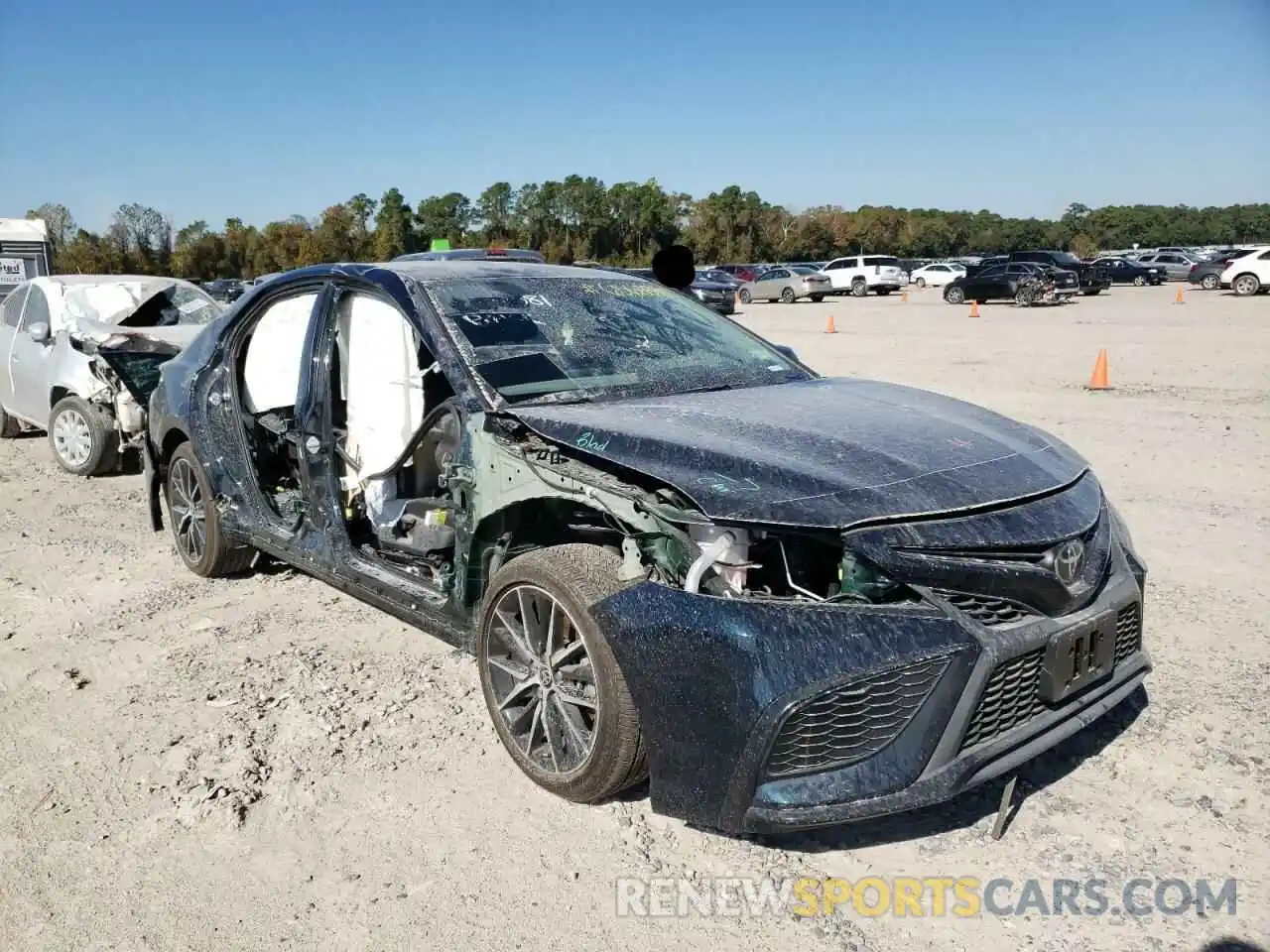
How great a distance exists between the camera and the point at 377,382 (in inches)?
177

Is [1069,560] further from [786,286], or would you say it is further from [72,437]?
[786,286]

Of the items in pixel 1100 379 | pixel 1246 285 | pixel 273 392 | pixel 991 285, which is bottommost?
pixel 1100 379

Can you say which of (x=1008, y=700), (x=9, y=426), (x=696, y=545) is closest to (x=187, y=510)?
(x=696, y=545)

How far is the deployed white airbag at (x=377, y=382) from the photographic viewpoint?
14.4 ft

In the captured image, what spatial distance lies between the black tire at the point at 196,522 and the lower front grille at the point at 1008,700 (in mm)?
4072

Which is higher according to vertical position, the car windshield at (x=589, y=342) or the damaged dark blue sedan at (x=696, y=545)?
the car windshield at (x=589, y=342)

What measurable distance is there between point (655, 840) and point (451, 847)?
2.04ft

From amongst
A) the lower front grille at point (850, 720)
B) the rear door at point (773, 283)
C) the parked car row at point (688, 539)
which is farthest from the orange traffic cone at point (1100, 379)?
the rear door at point (773, 283)

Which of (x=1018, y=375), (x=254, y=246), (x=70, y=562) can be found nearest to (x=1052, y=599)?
(x=70, y=562)

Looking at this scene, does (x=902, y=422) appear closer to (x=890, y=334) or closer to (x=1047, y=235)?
(x=890, y=334)

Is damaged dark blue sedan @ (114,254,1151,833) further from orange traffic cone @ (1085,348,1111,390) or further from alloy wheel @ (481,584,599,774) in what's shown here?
orange traffic cone @ (1085,348,1111,390)

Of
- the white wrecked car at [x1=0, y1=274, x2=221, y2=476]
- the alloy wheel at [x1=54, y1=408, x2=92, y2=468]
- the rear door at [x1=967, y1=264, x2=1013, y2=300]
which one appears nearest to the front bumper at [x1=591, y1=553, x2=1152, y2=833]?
the white wrecked car at [x1=0, y1=274, x2=221, y2=476]

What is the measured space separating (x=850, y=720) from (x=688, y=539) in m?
0.66

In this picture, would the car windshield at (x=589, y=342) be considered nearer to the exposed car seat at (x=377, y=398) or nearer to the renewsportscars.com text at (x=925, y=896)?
the exposed car seat at (x=377, y=398)
